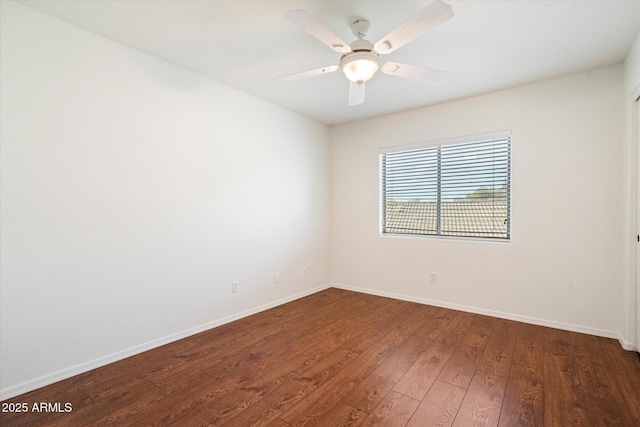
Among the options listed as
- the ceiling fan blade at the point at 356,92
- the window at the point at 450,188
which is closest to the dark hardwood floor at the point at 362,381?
the window at the point at 450,188

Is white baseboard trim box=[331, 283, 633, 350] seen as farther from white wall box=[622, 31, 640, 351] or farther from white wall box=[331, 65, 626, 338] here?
white wall box=[622, 31, 640, 351]

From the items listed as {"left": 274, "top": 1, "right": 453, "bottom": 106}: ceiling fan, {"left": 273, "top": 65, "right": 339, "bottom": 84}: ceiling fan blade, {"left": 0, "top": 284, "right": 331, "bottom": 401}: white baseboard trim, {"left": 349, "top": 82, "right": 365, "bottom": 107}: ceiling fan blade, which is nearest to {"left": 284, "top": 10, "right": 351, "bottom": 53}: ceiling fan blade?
{"left": 274, "top": 1, "right": 453, "bottom": 106}: ceiling fan

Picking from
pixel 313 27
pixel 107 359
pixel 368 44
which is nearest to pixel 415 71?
pixel 368 44

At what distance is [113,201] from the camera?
2.37 meters

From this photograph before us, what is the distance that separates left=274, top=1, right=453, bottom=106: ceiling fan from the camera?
1.58 m

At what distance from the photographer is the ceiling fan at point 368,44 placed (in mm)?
1577

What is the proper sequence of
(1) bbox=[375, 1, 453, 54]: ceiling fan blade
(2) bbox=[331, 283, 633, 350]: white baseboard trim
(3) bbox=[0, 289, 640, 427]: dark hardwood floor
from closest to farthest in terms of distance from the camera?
1. (1) bbox=[375, 1, 453, 54]: ceiling fan blade
2. (3) bbox=[0, 289, 640, 427]: dark hardwood floor
3. (2) bbox=[331, 283, 633, 350]: white baseboard trim

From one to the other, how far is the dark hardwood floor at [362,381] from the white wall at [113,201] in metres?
0.32

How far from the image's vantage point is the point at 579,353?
8.07 feet

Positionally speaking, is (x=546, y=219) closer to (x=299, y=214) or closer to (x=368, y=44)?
(x=368, y=44)

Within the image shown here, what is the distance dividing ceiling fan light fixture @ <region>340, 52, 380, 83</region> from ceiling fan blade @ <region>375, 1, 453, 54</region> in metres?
0.09

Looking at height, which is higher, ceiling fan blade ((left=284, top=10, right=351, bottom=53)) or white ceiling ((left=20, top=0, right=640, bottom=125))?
white ceiling ((left=20, top=0, right=640, bottom=125))

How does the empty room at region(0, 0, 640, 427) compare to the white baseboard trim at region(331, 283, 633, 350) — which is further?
the white baseboard trim at region(331, 283, 633, 350)

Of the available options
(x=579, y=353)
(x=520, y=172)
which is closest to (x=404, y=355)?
(x=579, y=353)
